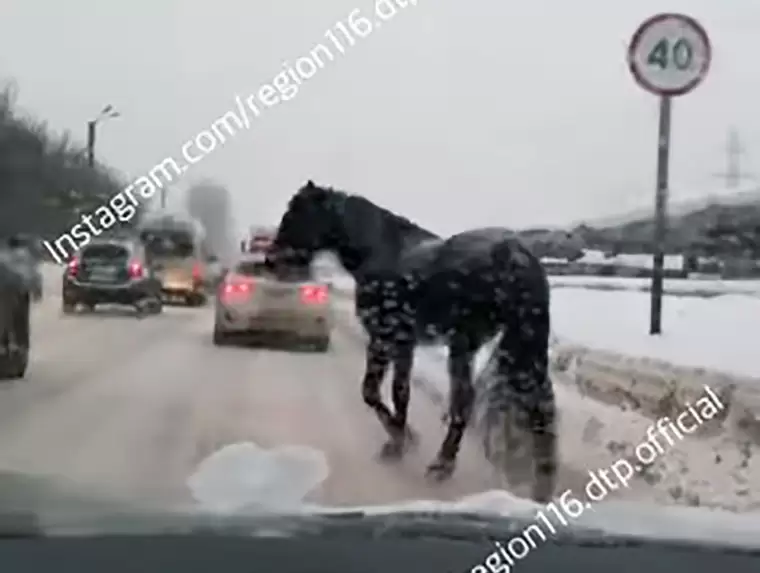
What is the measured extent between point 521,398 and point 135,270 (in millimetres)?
2244

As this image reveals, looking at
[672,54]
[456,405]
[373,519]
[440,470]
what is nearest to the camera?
[373,519]

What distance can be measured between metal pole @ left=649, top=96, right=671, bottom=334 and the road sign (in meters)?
0.15

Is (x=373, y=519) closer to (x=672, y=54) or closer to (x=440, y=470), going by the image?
(x=440, y=470)

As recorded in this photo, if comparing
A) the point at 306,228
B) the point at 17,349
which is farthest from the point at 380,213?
the point at 17,349

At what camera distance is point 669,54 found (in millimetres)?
7871

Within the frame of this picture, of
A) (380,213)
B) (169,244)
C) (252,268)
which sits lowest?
(252,268)

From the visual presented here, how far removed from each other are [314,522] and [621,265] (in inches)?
110

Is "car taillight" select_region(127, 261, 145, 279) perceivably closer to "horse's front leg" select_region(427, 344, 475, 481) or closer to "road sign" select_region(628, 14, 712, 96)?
"horse's front leg" select_region(427, 344, 475, 481)

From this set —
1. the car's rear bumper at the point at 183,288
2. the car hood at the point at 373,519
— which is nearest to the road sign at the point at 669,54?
the car hood at the point at 373,519

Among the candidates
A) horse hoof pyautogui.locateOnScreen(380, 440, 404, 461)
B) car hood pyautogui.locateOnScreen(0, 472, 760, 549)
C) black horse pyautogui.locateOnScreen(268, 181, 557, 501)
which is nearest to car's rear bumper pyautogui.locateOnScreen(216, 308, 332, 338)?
black horse pyautogui.locateOnScreen(268, 181, 557, 501)

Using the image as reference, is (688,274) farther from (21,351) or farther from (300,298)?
(21,351)

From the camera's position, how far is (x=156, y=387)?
8.70m

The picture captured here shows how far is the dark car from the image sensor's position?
7.92 meters

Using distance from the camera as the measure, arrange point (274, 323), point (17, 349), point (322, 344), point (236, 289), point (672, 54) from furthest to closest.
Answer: point (17, 349), point (274, 323), point (322, 344), point (236, 289), point (672, 54)
